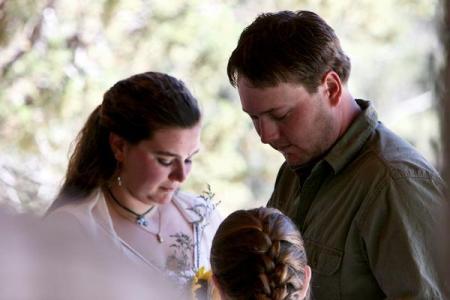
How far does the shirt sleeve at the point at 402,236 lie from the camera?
1.46 m

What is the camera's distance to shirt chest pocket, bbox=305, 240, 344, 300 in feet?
5.11

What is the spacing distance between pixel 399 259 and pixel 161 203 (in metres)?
1.04

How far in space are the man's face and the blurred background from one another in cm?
445

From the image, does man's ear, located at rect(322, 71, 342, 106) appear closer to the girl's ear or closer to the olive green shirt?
the olive green shirt

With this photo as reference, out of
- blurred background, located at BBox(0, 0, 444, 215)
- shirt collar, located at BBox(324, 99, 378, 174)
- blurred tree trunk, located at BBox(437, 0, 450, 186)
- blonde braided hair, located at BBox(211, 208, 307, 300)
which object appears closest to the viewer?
→ blurred tree trunk, located at BBox(437, 0, 450, 186)

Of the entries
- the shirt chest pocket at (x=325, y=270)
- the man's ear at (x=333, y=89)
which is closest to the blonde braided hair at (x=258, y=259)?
Result: the shirt chest pocket at (x=325, y=270)

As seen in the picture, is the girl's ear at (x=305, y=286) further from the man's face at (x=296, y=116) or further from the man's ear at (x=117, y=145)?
the man's ear at (x=117, y=145)

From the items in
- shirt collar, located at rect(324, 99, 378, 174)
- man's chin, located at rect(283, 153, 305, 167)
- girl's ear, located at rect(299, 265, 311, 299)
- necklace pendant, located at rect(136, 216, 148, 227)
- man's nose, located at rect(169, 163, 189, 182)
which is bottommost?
necklace pendant, located at rect(136, 216, 148, 227)

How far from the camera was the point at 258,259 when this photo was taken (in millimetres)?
1395

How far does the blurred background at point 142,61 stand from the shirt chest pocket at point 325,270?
15.1 feet

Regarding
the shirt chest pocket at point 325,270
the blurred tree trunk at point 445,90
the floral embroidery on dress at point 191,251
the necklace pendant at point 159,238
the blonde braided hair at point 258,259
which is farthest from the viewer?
the necklace pendant at point 159,238

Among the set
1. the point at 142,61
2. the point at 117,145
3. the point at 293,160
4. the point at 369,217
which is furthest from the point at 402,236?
the point at 142,61

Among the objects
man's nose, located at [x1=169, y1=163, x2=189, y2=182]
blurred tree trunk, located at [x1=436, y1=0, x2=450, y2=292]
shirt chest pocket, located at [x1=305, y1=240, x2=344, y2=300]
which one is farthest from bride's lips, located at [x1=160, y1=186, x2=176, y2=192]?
blurred tree trunk, located at [x1=436, y1=0, x2=450, y2=292]

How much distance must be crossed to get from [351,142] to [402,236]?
0.25m
